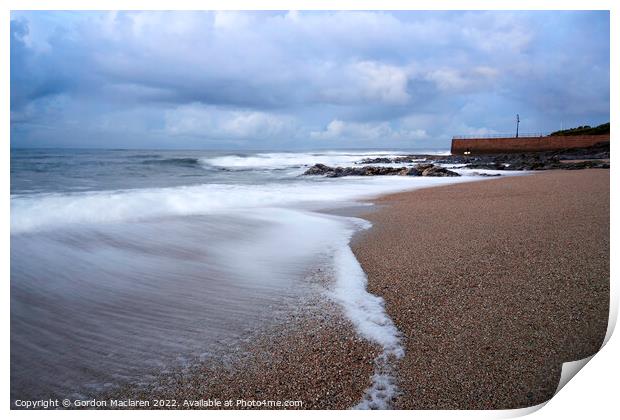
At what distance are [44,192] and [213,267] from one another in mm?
1283

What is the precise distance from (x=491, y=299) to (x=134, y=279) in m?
2.00

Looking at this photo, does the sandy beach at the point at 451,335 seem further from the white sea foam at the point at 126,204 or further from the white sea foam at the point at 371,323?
the white sea foam at the point at 126,204

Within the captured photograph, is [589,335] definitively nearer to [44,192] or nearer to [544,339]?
[544,339]

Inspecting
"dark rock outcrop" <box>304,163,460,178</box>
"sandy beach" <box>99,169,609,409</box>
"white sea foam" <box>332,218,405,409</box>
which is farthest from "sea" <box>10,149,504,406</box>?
"dark rock outcrop" <box>304,163,460,178</box>

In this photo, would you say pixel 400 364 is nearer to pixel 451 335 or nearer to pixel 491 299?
pixel 451 335

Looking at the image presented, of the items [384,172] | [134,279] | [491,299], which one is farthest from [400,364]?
[384,172]

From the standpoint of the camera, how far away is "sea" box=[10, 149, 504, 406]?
68.1 inches

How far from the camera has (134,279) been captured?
2.44 meters

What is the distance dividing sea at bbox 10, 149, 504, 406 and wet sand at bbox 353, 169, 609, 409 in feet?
0.55
